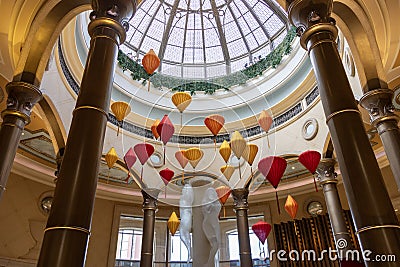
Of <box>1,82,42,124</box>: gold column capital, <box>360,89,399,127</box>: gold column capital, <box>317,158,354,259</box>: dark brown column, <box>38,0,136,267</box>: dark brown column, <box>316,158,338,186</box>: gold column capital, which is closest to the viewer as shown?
<box>38,0,136,267</box>: dark brown column

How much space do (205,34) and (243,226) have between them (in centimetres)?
907

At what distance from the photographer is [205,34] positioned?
15.2 metres

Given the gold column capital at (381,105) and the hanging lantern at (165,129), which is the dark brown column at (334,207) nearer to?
the gold column capital at (381,105)

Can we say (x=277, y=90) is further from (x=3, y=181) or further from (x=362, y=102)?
(x=3, y=181)

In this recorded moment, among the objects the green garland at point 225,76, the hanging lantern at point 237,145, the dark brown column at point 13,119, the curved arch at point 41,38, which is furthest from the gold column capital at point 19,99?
the green garland at point 225,76

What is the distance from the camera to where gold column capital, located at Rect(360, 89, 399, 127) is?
607cm

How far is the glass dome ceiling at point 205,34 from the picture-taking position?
1404 centimetres

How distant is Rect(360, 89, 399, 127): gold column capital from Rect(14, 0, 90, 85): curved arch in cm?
572

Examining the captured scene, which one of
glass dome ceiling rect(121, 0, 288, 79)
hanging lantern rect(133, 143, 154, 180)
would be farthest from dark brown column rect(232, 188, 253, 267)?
glass dome ceiling rect(121, 0, 288, 79)

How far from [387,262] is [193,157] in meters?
5.43


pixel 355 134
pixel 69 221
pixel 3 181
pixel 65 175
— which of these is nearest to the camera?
pixel 69 221

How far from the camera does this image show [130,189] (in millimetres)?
13750

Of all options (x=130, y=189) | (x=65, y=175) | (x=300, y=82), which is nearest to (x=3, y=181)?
(x=65, y=175)

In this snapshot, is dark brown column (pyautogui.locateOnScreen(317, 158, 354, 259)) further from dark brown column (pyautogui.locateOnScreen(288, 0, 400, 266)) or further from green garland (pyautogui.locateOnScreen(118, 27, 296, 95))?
dark brown column (pyautogui.locateOnScreen(288, 0, 400, 266))
